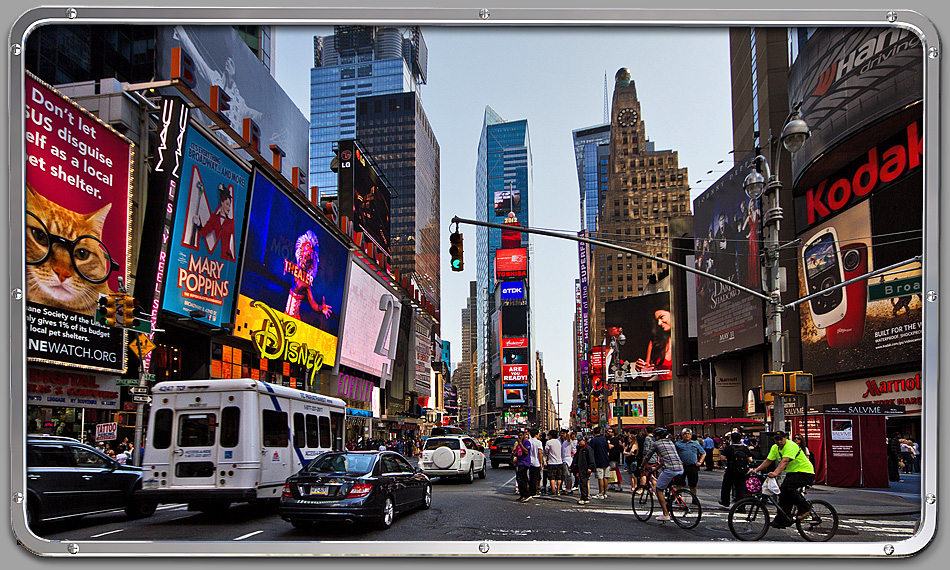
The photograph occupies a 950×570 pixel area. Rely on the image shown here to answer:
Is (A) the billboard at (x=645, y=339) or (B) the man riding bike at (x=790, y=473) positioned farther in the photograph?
(A) the billboard at (x=645, y=339)

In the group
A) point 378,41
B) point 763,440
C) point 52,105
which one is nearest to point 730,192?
point 763,440

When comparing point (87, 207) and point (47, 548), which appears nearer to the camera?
point (47, 548)

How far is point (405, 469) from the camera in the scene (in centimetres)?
1747

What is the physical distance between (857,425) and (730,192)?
3663 centimetres

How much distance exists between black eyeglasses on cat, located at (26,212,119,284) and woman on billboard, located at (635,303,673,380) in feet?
246

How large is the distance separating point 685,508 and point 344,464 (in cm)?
666

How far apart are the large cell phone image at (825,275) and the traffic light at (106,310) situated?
117ft

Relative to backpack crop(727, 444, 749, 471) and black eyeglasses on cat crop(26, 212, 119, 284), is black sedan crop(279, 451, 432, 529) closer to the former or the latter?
black eyeglasses on cat crop(26, 212, 119, 284)

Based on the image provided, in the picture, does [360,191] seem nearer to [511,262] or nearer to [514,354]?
[511,262]

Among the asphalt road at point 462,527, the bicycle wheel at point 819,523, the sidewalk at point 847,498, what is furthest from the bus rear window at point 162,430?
the bicycle wheel at point 819,523

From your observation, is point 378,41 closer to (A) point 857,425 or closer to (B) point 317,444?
(B) point 317,444

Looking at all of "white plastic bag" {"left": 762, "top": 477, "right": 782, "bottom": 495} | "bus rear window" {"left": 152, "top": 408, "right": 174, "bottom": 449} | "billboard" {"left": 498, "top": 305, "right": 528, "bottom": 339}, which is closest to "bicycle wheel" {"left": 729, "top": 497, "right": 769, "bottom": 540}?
"white plastic bag" {"left": 762, "top": 477, "right": 782, "bottom": 495}

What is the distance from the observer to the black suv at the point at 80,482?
1270cm

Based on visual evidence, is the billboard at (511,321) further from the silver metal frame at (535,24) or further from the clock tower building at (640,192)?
the silver metal frame at (535,24)
